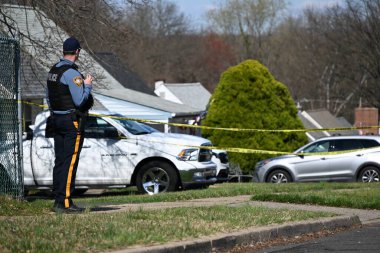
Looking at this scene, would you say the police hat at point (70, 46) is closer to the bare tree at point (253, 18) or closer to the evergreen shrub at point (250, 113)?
the evergreen shrub at point (250, 113)

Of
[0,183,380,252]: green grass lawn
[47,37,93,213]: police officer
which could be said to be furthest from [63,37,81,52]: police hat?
[0,183,380,252]: green grass lawn

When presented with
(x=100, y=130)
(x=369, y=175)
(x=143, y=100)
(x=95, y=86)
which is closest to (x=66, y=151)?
(x=100, y=130)

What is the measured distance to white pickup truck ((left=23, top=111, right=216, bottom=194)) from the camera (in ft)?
51.6

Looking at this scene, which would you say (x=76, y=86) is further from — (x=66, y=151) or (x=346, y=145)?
(x=346, y=145)

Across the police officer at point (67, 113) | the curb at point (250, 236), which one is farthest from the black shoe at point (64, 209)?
the curb at point (250, 236)

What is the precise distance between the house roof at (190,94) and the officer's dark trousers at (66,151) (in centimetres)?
4060

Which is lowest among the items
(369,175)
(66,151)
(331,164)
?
(369,175)

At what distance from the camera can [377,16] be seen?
42500 millimetres

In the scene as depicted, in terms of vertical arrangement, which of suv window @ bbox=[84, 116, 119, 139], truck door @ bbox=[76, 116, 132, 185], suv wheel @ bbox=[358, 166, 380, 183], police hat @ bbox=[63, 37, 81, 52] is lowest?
suv wheel @ bbox=[358, 166, 380, 183]

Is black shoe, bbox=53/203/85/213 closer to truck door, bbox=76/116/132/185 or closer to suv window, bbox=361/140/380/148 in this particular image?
truck door, bbox=76/116/132/185

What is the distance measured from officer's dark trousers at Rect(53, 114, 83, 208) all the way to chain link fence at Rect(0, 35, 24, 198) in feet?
3.77

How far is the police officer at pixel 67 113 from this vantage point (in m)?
9.91

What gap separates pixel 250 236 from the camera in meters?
8.93

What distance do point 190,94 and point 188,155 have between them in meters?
37.3
